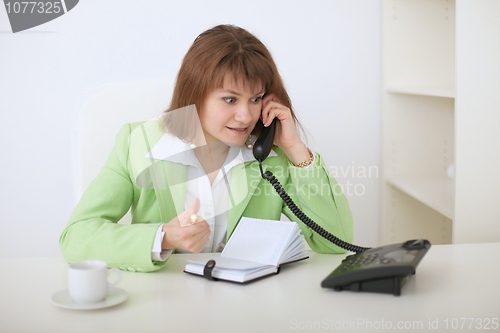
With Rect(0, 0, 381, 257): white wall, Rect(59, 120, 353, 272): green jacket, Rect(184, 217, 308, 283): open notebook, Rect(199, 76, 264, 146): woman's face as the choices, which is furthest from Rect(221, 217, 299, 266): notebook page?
Rect(0, 0, 381, 257): white wall

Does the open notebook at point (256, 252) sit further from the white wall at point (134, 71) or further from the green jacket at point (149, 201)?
the white wall at point (134, 71)

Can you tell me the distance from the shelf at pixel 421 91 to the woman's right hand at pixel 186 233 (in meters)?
0.94

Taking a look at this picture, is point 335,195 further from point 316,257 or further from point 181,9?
point 181,9

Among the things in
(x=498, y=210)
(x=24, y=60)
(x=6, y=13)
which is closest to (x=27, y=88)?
(x=24, y=60)

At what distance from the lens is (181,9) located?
1.99 metres

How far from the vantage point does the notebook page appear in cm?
103

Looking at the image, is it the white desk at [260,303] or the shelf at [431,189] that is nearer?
the white desk at [260,303]

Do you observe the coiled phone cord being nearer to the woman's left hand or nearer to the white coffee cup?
the woman's left hand

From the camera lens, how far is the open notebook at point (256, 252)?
968 millimetres

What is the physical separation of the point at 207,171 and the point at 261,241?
0.78 ft

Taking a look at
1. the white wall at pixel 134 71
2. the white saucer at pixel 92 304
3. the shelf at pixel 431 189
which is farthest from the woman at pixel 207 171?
the white wall at pixel 134 71

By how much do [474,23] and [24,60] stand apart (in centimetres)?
167

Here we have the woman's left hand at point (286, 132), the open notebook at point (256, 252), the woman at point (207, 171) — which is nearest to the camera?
the open notebook at point (256, 252)

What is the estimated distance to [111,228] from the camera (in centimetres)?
108
